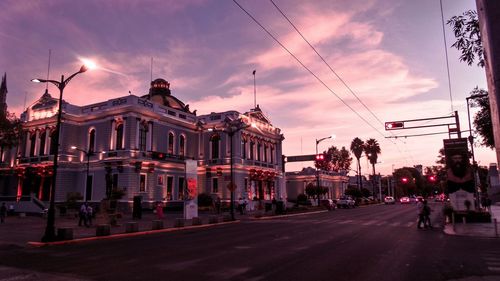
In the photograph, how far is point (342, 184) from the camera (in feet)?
340

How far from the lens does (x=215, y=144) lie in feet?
191

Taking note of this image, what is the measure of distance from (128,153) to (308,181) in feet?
179

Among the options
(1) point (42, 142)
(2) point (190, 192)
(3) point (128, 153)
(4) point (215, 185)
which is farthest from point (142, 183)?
(1) point (42, 142)

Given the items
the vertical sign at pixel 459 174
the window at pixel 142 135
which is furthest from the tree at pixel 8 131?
the vertical sign at pixel 459 174

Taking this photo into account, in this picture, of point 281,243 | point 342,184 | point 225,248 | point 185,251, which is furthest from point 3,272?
point 342,184

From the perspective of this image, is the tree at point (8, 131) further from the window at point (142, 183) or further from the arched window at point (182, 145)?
the arched window at point (182, 145)

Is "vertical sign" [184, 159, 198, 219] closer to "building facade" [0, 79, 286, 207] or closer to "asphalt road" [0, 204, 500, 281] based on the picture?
"building facade" [0, 79, 286, 207]

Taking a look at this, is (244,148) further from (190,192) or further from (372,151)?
(372,151)

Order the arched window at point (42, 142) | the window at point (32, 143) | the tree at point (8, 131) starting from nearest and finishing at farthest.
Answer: the tree at point (8, 131)
the arched window at point (42, 142)
the window at point (32, 143)

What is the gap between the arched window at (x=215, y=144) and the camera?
57.8 metres

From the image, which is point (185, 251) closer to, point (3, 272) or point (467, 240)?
point (3, 272)

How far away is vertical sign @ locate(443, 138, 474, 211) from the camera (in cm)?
2678

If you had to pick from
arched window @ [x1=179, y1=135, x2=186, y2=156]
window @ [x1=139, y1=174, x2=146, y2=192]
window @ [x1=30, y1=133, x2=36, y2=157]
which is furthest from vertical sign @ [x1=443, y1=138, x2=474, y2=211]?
window @ [x1=30, y1=133, x2=36, y2=157]

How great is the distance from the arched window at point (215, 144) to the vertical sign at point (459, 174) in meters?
35.7
